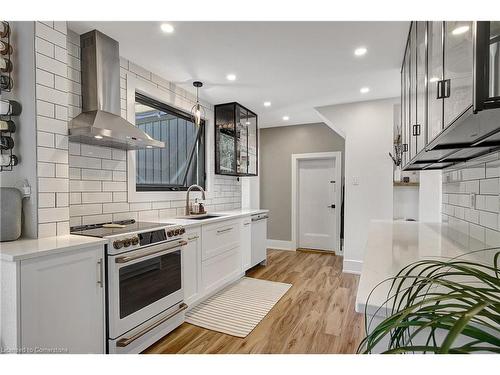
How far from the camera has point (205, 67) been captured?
2738 mm

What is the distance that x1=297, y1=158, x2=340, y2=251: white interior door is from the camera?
5.08 meters

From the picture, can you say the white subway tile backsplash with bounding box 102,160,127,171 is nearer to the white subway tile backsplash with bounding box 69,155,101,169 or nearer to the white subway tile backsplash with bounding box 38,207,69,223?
the white subway tile backsplash with bounding box 69,155,101,169

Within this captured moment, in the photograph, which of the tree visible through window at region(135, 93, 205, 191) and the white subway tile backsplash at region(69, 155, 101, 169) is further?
the tree visible through window at region(135, 93, 205, 191)

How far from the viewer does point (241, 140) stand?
4172mm

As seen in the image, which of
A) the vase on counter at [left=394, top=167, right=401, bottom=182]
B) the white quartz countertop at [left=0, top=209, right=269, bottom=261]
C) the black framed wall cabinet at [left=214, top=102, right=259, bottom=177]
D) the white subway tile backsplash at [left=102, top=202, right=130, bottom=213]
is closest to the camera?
the white quartz countertop at [left=0, top=209, right=269, bottom=261]

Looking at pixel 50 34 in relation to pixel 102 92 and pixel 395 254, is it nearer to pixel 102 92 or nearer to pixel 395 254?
pixel 102 92

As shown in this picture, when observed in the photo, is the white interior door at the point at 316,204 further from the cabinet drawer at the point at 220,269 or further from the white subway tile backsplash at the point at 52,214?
the white subway tile backsplash at the point at 52,214

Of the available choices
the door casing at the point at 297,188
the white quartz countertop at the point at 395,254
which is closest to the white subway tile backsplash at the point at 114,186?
the white quartz countertop at the point at 395,254

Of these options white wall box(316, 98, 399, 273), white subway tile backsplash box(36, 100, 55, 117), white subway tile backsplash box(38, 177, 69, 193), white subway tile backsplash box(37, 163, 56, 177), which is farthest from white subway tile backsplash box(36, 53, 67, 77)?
white wall box(316, 98, 399, 273)

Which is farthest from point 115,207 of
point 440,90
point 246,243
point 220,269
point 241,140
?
point 440,90

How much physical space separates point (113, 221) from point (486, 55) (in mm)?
2661

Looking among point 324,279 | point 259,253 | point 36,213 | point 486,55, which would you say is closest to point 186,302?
point 36,213

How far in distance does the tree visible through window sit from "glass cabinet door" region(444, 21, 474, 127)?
2.64m
